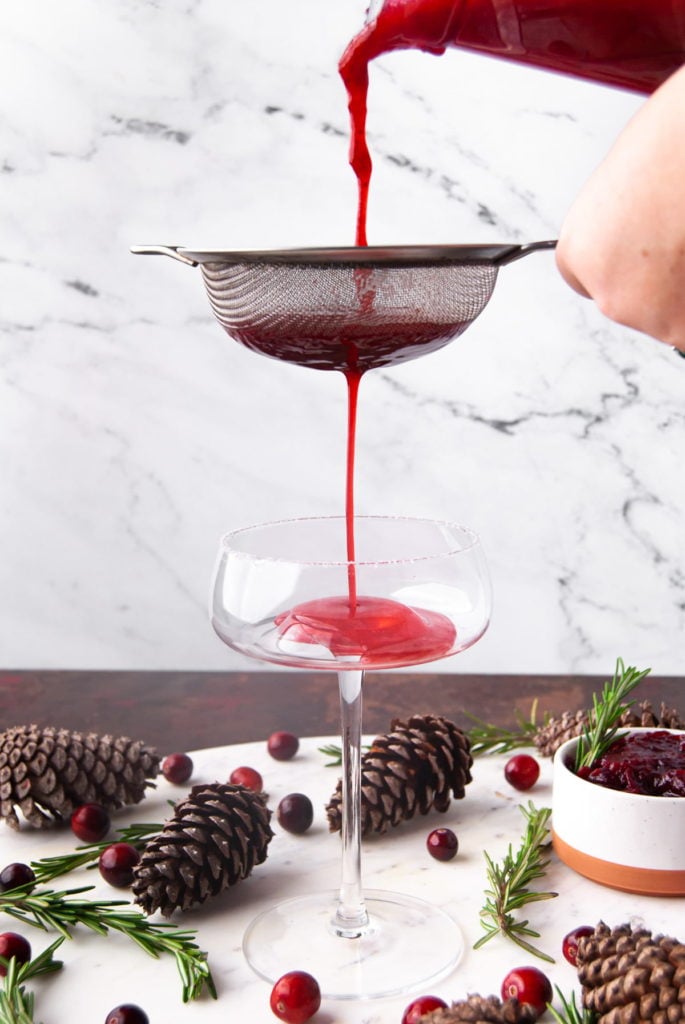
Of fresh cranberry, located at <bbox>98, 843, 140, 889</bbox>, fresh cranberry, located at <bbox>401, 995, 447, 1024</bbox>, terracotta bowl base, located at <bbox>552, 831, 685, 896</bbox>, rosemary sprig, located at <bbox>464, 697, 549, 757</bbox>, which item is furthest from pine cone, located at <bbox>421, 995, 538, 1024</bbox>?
rosemary sprig, located at <bbox>464, 697, 549, 757</bbox>

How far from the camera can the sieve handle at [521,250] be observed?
1.00 m

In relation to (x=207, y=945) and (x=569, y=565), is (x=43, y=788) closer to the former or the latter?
(x=207, y=945)

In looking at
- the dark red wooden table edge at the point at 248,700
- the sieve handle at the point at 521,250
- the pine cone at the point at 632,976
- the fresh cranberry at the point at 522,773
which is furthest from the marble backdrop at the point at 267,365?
the pine cone at the point at 632,976

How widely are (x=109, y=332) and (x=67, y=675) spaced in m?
0.87

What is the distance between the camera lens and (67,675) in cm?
190

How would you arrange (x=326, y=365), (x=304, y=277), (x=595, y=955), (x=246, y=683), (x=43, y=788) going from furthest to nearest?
(x=246, y=683), (x=43, y=788), (x=326, y=365), (x=304, y=277), (x=595, y=955)

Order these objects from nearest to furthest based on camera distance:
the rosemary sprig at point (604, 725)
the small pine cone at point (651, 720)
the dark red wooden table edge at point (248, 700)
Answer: the rosemary sprig at point (604, 725)
the small pine cone at point (651, 720)
the dark red wooden table edge at point (248, 700)

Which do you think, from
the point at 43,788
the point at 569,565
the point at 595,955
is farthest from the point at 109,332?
the point at 595,955

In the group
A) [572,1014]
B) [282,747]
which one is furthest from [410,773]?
[572,1014]

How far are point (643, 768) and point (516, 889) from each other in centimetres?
17

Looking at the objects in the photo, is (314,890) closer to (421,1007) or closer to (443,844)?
(443,844)

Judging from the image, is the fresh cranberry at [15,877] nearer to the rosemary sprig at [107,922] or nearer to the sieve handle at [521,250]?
the rosemary sprig at [107,922]

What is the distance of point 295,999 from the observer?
0.96m

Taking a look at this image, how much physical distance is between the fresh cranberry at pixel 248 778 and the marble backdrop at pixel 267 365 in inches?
45.8
